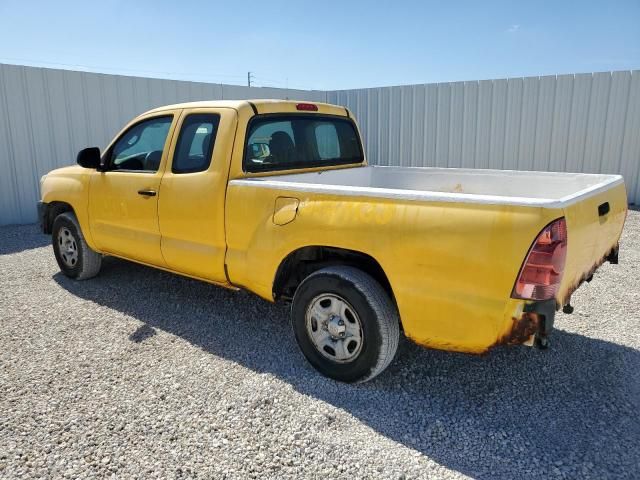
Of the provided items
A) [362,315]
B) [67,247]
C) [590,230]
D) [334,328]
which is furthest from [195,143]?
[590,230]

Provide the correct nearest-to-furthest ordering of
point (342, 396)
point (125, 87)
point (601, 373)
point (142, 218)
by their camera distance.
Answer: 1. point (342, 396)
2. point (601, 373)
3. point (142, 218)
4. point (125, 87)

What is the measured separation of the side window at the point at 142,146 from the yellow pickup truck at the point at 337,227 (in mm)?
14

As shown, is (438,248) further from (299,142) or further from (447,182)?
(447,182)

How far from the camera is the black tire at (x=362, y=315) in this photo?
9.75 ft

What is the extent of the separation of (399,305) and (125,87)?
8917 mm

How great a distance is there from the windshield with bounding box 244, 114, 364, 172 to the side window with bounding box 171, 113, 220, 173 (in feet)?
1.01

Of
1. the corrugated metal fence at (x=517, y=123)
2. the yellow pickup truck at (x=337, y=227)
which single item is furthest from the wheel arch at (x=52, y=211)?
the corrugated metal fence at (x=517, y=123)

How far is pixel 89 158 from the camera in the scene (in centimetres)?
466

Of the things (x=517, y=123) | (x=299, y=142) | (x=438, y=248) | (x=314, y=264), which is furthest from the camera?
(x=517, y=123)

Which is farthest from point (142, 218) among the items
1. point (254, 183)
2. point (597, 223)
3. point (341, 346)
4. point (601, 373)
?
point (601, 373)

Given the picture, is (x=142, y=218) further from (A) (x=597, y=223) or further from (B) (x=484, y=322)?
(A) (x=597, y=223)

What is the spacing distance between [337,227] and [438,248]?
0.67 m

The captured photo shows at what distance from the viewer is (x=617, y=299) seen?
4.71 m

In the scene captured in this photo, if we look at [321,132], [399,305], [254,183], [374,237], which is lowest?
[399,305]
